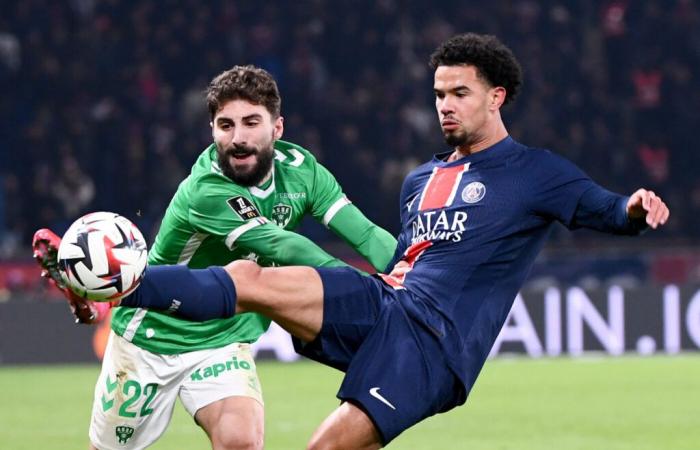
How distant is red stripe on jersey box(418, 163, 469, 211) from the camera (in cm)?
513

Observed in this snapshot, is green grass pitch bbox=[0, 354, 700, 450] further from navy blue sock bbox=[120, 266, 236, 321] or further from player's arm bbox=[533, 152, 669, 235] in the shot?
navy blue sock bbox=[120, 266, 236, 321]

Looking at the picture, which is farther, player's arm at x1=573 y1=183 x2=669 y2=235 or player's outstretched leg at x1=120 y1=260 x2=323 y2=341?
player's arm at x1=573 y1=183 x2=669 y2=235

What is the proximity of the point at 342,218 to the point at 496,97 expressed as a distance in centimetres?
88

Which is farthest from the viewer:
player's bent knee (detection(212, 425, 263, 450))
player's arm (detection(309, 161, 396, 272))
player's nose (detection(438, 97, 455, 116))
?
player's arm (detection(309, 161, 396, 272))

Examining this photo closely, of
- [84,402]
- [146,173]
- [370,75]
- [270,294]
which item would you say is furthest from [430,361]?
[370,75]

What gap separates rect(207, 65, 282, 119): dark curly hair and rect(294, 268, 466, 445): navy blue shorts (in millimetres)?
882

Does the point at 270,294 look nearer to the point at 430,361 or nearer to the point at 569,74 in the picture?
the point at 430,361

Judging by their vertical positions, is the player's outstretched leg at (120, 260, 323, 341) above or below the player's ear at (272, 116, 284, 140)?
below

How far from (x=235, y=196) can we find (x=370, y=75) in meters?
12.8

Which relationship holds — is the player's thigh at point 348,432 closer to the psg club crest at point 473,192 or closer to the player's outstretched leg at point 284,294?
the player's outstretched leg at point 284,294

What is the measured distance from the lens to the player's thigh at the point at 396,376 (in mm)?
4734

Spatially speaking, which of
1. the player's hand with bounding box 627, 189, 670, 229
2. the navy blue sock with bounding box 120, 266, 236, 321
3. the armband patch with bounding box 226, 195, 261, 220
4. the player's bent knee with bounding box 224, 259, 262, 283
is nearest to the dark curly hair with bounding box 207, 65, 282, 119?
the armband patch with bounding box 226, 195, 261, 220

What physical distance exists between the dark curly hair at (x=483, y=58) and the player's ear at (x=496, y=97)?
0.02m

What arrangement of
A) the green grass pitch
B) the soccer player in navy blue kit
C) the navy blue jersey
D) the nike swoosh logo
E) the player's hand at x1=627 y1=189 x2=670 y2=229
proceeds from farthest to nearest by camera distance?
the green grass pitch, the navy blue jersey, the nike swoosh logo, the soccer player in navy blue kit, the player's hand at x1=627 y1=189 x2=670 y2=229
